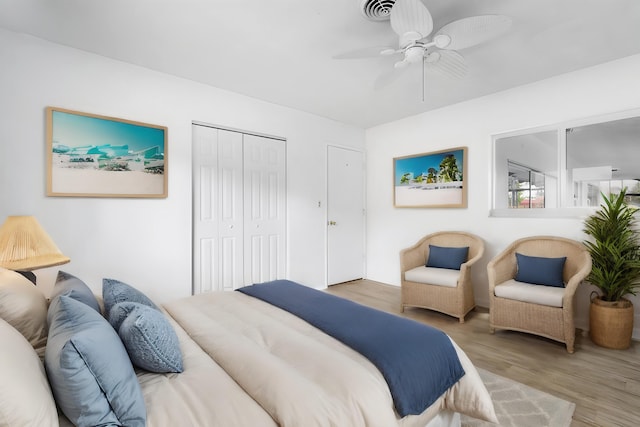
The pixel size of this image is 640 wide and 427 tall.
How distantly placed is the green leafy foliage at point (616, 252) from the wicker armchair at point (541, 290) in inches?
4.8

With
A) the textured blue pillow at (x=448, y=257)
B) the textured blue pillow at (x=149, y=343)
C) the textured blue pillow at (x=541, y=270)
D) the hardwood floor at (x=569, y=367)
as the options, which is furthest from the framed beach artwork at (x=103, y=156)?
the textured blue pillow at (x=541, y=270)

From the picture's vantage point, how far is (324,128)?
4.49m

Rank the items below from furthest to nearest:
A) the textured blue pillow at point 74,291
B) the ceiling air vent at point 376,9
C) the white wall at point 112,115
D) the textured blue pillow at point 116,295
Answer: the white wall at point 112,115, the ceiling air vent at point 376,9, the textured blue pillow at point 116,295, the textured blue pillow at point 74,291

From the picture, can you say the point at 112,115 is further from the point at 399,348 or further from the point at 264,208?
the point at 399,348

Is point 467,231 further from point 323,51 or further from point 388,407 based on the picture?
point 388,407

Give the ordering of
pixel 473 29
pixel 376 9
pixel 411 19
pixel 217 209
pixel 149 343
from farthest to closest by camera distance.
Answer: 1. pixel 217 209
2. pixel 376 9
3. pixel 473 29
4. pixel 411 19
5. pixel 149 343

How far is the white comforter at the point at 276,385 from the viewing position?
1.02 m

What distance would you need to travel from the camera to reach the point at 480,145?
3.80 meters

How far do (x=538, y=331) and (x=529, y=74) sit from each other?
98.6 inches

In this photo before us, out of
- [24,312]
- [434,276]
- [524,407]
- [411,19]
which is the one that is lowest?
[524,407]

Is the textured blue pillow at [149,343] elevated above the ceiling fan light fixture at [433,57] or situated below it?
below

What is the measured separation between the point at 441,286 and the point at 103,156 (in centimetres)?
356

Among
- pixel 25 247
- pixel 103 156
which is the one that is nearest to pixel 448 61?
pixel 103 156

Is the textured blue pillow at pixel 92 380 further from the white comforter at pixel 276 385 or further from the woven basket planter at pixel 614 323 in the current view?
the woven basket planter at pixel 614 323
